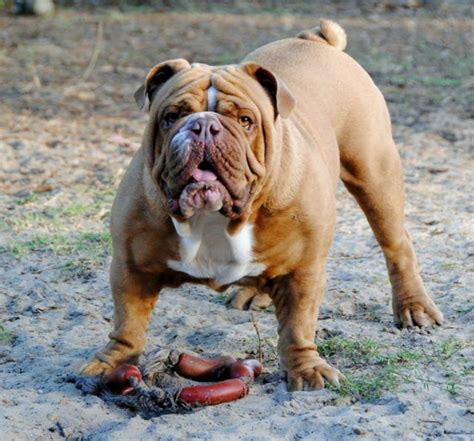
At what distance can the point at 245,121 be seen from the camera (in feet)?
13.7

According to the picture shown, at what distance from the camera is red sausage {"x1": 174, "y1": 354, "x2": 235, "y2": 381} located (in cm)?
448

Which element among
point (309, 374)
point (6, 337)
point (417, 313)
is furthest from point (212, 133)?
point (417, 313)

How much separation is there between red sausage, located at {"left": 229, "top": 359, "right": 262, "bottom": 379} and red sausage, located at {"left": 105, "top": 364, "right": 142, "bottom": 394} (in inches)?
15.2

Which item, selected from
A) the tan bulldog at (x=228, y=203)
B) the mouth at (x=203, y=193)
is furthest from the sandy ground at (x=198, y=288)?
the mouth at (x=203, y=193)

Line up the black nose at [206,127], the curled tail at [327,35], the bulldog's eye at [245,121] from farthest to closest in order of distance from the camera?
the curled tail at [327,35], the bulldog's eye at [245,121], the black nose at [206,127]

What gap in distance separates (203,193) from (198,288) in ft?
6.55

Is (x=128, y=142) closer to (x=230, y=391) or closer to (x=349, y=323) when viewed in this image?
(x=349, y=323)

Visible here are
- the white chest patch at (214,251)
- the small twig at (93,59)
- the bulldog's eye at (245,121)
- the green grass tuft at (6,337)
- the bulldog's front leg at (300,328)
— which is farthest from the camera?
the small twig at (93,59)

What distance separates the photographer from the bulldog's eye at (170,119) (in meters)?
4.16

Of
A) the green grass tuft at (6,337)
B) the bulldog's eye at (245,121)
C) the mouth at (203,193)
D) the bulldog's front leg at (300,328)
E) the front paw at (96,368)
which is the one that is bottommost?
→ the green grass tuft at (6,337)

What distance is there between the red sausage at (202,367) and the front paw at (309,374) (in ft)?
0.86

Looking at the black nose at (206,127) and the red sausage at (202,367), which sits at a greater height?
the black nose at (206,127)

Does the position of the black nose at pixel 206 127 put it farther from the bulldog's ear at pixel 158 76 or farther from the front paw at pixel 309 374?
the front paw at pixel 309 374

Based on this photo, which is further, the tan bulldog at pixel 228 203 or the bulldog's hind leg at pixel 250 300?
the bulldog's hind leg at pixel 250 300
